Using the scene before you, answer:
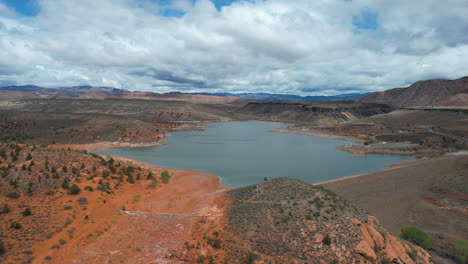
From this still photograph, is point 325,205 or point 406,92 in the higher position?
point 406,92

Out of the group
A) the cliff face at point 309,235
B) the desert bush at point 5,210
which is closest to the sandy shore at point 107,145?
the desert bush at point 5,210

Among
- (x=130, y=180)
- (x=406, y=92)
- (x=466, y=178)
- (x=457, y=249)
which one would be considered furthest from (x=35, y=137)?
(x=406, y=92)

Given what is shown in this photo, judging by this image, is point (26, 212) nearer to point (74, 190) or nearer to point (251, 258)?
point (74, 190)

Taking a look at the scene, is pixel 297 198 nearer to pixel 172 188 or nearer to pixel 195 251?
pixel 195 251

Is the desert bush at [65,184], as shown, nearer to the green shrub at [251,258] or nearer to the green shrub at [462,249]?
the green shrub at [251,258]

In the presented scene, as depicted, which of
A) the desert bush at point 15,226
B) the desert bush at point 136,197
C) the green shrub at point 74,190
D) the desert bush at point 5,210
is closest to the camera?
the desert bush at point 15,226

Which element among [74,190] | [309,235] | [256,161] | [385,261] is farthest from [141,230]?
[256,161]
